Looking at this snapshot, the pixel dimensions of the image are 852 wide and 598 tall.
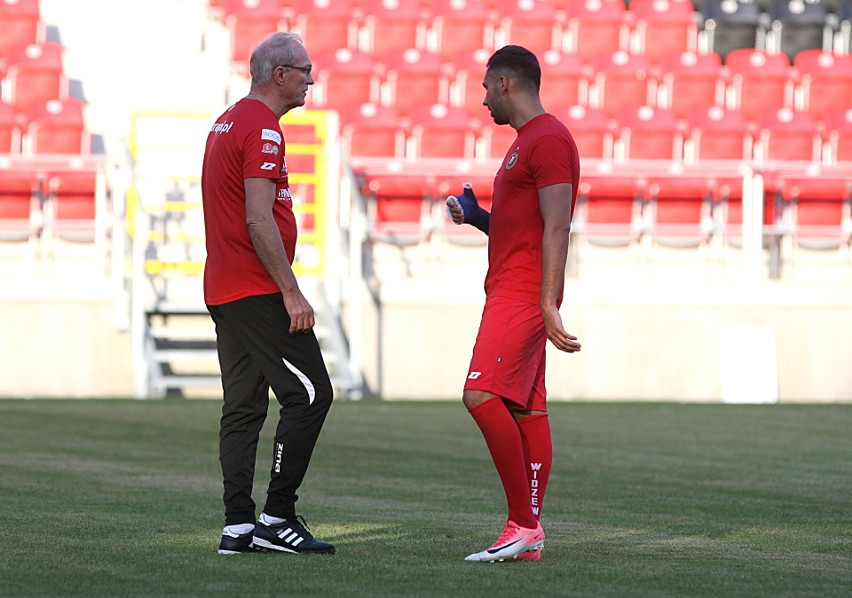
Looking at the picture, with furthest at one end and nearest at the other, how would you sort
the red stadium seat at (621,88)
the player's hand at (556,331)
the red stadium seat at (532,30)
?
the red stadium seat at (532,30) < the red stadium seat at (621,88) < the player's hand at (556,331)

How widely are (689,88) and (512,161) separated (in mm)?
13224

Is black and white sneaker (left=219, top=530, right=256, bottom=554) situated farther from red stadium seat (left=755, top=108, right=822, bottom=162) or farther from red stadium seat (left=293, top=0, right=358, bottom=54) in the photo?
red stadium seat (left=293, top=0, right=358, bottom=54)

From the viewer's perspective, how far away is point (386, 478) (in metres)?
8.66

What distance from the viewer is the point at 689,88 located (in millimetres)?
18609

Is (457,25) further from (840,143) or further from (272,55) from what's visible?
(272,55)

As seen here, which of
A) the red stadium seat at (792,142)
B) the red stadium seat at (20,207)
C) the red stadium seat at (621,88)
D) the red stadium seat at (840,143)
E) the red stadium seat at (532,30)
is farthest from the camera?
the red stadium seat at (532,30)

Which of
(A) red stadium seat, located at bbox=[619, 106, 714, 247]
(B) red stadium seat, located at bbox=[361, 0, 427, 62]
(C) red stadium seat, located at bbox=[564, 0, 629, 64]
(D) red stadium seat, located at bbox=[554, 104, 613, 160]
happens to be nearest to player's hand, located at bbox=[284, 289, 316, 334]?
(A) red stadium seat, located at bbox=[619, 106, 714, 247]

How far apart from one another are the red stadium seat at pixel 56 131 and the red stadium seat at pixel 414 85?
11.4 feet

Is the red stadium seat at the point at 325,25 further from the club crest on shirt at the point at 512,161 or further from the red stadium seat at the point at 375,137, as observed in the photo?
the club crest on shirt at the point at 512,161

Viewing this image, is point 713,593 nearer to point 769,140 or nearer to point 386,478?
point 386,478

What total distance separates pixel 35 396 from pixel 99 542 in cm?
931

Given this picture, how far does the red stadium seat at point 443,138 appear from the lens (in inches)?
663

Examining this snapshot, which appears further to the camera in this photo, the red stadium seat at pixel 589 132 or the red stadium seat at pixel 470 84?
the red stadium seat at pixel 470 84

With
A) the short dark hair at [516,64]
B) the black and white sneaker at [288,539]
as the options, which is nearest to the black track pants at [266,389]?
the black and white sneaker at [288,539]
